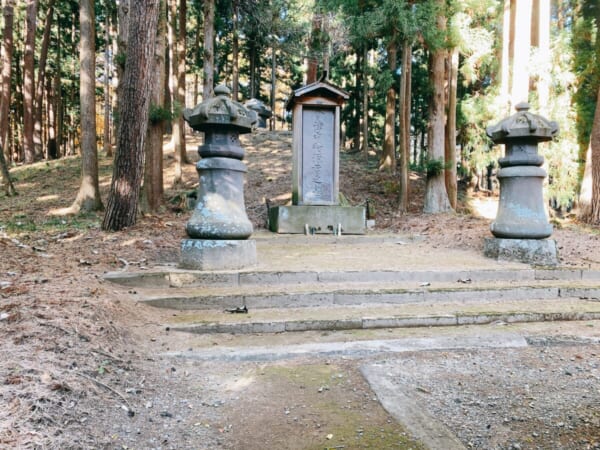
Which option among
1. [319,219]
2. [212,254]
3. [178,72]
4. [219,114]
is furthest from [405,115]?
[212,254]

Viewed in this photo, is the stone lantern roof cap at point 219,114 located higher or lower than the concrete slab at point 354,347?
A: higher

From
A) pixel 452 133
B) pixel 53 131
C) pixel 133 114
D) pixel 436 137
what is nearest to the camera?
pixel 133 114

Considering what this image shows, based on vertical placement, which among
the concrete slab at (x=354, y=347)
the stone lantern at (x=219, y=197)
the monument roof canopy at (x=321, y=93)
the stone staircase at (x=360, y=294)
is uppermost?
the monument roof canopy at (x=321, y=93)

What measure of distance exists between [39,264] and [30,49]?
15919mm

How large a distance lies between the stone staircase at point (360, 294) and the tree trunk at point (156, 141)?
15.5 feet

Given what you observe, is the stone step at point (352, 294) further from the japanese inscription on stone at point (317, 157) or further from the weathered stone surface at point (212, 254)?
the japanese inscription on stone at point (317, 157)

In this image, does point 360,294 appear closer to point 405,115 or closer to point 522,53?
point 405,115

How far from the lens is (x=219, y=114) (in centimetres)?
506

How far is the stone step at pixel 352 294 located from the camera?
4023 mm

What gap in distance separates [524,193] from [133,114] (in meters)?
5.97

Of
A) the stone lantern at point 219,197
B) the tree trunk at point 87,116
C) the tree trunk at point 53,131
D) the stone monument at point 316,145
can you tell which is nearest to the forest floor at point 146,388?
the stone lantern at point 219,197

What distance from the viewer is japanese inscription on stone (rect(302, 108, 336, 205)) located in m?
10.1

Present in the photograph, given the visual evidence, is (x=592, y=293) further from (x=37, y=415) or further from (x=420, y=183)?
(x=420, y=183)

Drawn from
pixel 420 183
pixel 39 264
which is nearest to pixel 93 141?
pixel 39 264
